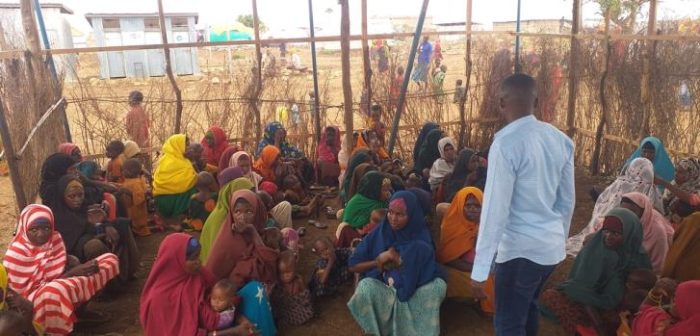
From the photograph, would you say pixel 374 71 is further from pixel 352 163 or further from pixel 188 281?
pixel 188 281

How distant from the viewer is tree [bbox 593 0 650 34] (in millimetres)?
8436

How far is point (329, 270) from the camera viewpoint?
4.20 m

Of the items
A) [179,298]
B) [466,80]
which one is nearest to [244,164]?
[179,298]

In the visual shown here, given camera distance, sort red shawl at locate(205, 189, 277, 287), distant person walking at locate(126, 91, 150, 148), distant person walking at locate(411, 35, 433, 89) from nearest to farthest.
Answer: red shawl at locate(205, 189, 277, 287), distant person walking at locate(126, 91, 150, 148), distant person walking at locate(411, 35, 433, 89)

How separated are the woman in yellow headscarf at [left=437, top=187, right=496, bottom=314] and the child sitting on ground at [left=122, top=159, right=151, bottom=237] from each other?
3.23 meters

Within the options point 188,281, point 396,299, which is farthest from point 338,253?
point 188,281

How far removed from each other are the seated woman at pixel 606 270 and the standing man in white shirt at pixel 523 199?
3.45 ft

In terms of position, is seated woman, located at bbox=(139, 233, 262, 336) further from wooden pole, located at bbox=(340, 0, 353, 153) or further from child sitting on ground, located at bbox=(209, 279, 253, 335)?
wooden pole, located at bbox=(340, 0, 353, 153)

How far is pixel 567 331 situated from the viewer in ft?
12.3

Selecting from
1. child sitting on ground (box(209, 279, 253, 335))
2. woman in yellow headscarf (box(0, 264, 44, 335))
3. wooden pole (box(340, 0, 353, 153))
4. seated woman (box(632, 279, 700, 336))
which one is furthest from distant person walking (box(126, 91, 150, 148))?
seated woman (box(632, 279, 700, 336))

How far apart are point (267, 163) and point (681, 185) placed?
4.37 m

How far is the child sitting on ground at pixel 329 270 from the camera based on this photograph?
13.9 ft

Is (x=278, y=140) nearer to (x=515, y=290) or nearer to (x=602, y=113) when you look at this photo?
(x=602, y=113)

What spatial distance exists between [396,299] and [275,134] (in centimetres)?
370
